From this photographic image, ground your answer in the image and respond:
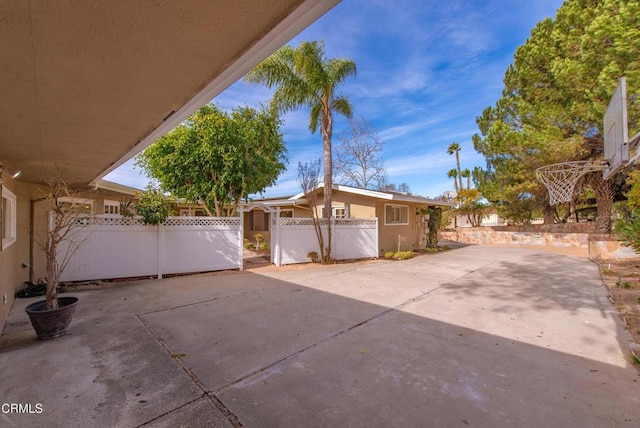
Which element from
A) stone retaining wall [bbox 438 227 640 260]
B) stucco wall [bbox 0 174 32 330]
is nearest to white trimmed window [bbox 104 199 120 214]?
stucco wall [bbox 0 174 32 330]

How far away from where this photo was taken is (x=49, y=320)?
3.92m

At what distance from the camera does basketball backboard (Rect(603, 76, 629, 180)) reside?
522cm

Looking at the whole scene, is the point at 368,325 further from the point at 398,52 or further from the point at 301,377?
the point at 398,52

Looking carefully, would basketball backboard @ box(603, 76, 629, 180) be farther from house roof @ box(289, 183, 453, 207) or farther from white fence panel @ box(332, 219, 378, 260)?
white fence panel @ box(332, 219, 378, 260)

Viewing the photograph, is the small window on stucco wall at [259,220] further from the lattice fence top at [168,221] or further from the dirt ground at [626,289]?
the dirt ground at [626,289]

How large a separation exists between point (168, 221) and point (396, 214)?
1068 cm

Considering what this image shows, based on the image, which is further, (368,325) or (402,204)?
(402,204)

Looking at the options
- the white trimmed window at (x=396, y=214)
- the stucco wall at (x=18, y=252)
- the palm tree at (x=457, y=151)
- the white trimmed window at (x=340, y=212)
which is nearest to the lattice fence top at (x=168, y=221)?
the stucco wall at (x=18, y=252)

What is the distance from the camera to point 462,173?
33844mm

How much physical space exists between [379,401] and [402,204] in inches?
531

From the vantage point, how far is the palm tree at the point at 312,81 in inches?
418

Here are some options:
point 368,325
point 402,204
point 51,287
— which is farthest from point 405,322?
point 402,204
